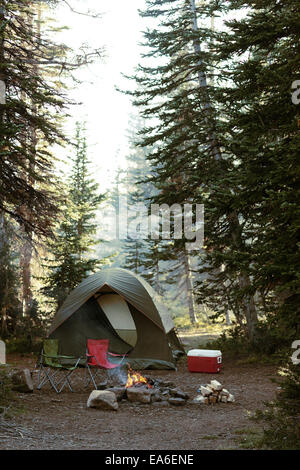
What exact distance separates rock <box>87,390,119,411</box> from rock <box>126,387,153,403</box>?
51cm

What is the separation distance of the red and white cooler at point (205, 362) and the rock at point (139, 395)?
99.5 inches

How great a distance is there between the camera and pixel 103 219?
50031mm

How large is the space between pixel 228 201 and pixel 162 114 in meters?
7.63

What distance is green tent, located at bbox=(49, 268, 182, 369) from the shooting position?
9.90 m

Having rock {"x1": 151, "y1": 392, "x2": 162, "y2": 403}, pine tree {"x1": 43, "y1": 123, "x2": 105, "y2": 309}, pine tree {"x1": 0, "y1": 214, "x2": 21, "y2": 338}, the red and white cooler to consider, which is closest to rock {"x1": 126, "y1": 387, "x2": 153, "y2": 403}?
rock {"x1": 151, "y1": 392, "x2": 162, "y2": 403}

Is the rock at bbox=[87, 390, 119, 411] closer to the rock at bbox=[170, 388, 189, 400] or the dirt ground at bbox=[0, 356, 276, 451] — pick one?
the dirt ground at bbox=[0, 356, 276, 451]

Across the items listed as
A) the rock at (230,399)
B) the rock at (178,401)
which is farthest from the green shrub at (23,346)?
→ the rock at (230,399)

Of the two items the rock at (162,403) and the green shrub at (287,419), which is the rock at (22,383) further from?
the green shrub at (287,419)

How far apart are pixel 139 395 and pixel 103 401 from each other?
28.7 inches
